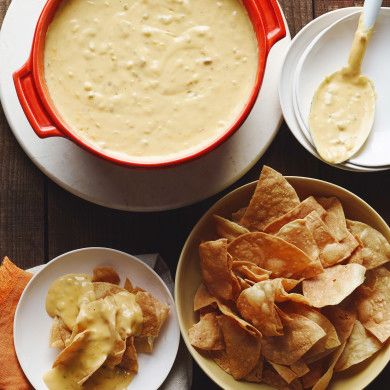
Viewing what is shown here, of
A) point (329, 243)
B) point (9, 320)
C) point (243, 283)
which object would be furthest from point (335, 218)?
point (9, 320)

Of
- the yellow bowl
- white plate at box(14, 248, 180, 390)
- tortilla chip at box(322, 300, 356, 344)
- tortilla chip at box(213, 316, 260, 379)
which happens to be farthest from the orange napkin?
tortilla chip at box(322, 300, 356, 344)

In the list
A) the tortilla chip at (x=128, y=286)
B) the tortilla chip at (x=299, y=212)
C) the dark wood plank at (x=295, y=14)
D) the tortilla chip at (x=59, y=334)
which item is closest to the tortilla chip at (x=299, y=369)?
the tortilla chip at (x=299, y=212)

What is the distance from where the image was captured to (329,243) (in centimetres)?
162

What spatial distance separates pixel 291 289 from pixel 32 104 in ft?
2.34

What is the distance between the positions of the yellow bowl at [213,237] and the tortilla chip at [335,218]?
2cm

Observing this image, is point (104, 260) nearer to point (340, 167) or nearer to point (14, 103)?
point (14, 103)

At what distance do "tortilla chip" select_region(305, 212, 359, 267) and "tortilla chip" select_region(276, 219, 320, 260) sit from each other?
2 cm

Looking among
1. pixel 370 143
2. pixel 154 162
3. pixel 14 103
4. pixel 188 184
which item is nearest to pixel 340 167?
pixel 370 143

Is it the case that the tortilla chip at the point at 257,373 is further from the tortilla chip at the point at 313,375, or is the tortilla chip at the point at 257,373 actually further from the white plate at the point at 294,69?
the white plate at the point at 294,69

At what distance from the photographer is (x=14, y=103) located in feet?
5.18

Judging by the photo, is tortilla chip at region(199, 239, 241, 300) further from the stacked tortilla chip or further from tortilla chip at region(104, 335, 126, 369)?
tortilla chip at region(104, 335, 126, 369)

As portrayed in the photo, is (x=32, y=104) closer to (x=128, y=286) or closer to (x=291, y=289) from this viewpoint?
(x=128, y=286)

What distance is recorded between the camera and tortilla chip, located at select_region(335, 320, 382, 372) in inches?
62.4

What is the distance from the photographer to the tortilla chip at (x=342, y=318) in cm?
159
